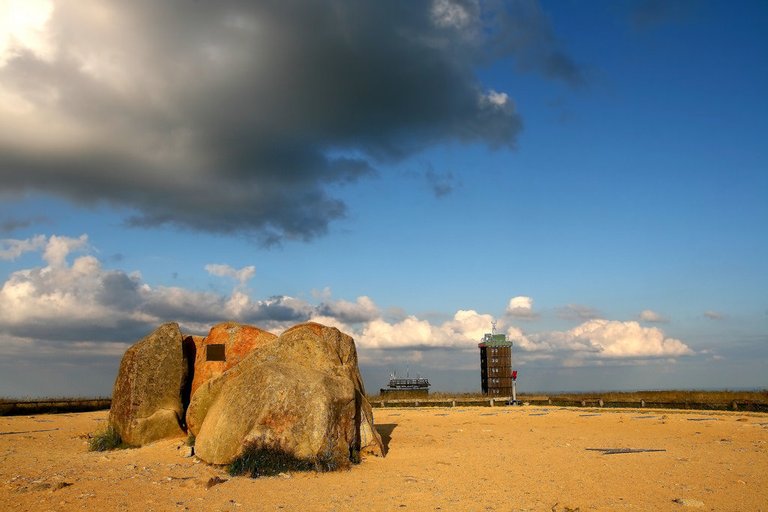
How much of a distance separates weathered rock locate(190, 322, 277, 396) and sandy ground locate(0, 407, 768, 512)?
2456mm

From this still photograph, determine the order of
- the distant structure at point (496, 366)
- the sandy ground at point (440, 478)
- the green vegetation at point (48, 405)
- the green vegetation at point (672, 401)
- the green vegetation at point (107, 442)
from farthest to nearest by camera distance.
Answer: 1. the distant structure at point (496, 366)
2. the green vegetation at point (48, 405)
3. the green vegetation at point (672, 401)
4. the green vegetation at point (107, 442)
5. the sandy ground at point (440, 478)

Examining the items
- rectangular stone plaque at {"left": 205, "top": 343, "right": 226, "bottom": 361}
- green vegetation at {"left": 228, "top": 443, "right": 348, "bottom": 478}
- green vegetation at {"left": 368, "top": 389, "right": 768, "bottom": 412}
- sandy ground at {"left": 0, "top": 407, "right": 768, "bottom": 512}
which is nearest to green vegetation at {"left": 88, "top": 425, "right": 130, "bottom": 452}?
sandy ground at {"left": 0, "top": 407, "right": 768, "bottom": 512}

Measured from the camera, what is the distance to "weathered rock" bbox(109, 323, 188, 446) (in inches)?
616

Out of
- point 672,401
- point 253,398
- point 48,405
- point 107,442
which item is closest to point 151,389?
point 107,442

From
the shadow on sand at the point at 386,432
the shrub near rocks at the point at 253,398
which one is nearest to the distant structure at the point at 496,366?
the shadow on sand at the point at 386,432

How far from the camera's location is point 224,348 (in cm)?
1719

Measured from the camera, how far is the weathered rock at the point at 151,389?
15.6 m

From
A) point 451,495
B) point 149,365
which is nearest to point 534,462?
point 451,495

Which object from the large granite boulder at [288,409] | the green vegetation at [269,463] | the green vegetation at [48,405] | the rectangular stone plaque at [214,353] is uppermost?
the rectangular stone plaque at [214,353]

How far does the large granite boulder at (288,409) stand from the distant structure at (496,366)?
136ft

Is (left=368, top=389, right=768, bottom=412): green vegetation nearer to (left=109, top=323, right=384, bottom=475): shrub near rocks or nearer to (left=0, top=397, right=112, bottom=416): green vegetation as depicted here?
(left=0, top=397, right=112, bottom=416): green vegetation

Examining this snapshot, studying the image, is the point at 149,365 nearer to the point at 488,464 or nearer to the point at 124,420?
the point at 124,420

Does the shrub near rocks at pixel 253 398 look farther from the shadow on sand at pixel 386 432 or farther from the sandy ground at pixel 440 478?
the shadow on sand at pixel 386 432

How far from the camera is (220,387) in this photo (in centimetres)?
1484
